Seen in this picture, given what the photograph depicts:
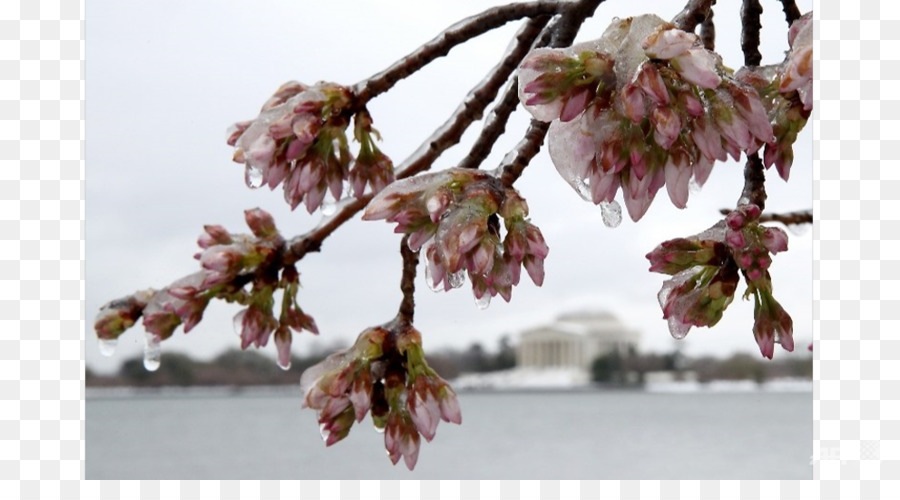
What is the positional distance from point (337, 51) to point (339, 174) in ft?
2.60

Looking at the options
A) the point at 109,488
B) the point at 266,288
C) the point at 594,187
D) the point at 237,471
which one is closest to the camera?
the point at 594,187

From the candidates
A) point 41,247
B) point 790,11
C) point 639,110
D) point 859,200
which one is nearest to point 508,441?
point 41,247

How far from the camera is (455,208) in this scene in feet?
1.34

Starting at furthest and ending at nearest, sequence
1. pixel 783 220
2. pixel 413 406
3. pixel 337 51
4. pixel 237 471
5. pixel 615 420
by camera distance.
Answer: pixel 615 420 < pixel 237 471 < pixel 337 51 < pixel 783 220 < pixel 413 406

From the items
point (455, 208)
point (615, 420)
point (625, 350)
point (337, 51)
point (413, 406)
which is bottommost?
point (615, 420)

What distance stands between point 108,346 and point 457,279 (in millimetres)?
406

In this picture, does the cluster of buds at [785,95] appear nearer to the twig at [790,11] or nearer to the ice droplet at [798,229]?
the twig at [790,11]

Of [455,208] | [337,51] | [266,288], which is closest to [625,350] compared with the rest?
[337,51]

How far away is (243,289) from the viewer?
2.21ft

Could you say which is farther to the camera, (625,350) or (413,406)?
(625,350)

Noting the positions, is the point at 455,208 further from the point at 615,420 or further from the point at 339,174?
the point at 615,420

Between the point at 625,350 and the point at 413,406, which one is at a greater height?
the point at 413,406

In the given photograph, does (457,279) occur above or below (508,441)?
A: above

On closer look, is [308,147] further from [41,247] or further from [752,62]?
[41,247]
